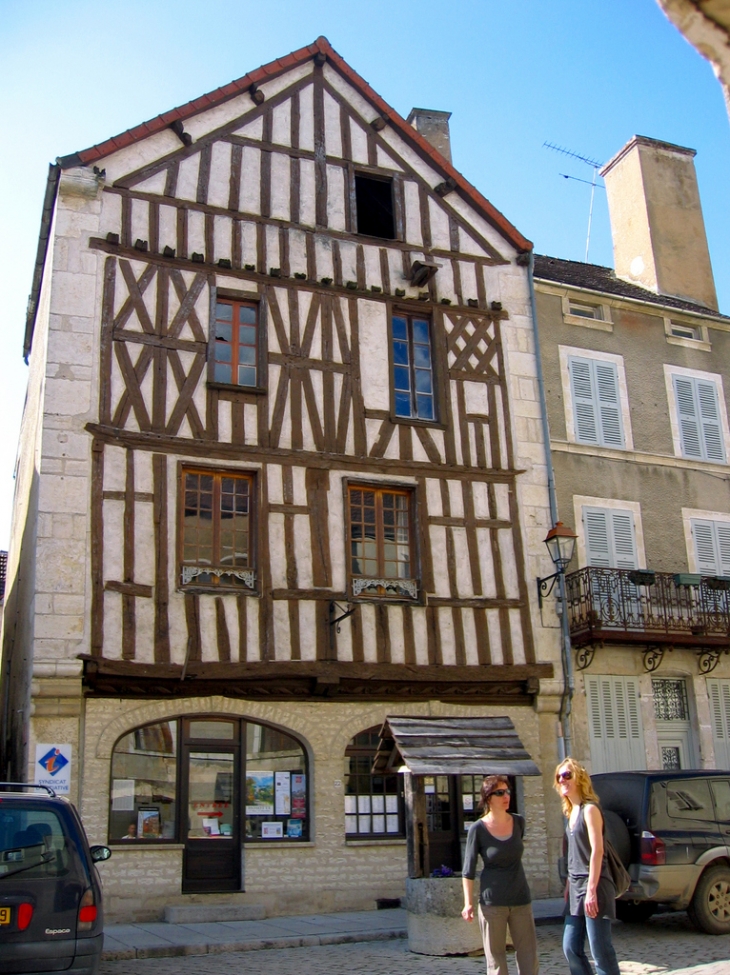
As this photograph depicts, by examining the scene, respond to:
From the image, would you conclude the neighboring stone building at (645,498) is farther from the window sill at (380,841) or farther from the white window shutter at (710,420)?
the window sill at (380,841)

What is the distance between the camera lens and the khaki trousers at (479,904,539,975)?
611cm

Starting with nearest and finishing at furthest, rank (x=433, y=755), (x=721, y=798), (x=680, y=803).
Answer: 1. (x=680, y=803)
2. (x=721, y=798)
3. (x=433, y=755)

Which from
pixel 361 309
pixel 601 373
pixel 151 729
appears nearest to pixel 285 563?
pixel 151 729

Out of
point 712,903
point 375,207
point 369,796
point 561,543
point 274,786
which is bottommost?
point 712,903

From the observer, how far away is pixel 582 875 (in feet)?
19.9

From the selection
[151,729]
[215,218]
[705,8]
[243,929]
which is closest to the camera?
[705,8]

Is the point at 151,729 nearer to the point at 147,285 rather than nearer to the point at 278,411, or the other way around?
the point at 278,411

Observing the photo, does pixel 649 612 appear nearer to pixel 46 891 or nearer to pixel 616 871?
pixel 616 871

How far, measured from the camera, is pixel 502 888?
20.3ft

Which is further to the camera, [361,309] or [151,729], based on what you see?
[361,309]

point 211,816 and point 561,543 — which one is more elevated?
point 561,543

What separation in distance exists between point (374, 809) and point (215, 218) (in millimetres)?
7870

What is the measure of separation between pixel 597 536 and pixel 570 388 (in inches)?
90.8

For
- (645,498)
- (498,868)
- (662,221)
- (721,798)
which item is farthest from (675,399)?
(498,868)
